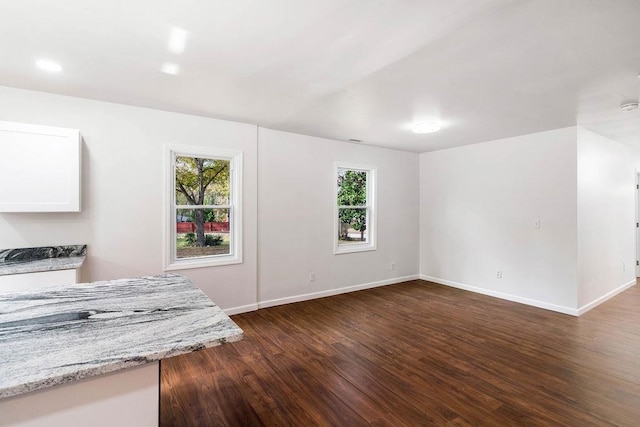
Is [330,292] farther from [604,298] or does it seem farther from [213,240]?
[604,298]

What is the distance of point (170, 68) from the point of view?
2.41 m

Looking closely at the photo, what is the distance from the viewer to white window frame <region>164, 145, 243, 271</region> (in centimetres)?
350

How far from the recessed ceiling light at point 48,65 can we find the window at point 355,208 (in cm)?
347

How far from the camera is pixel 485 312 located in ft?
13.3

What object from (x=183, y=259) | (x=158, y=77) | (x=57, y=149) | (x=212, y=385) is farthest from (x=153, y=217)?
(x=212, y=385)

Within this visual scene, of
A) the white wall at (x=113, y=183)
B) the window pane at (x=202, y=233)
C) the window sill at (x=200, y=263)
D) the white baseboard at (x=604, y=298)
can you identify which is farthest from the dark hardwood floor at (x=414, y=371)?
the white wall at (x=113, y=183)

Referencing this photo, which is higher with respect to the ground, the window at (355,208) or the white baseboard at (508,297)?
the window at (355,208)

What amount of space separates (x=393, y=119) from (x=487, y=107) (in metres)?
1.00

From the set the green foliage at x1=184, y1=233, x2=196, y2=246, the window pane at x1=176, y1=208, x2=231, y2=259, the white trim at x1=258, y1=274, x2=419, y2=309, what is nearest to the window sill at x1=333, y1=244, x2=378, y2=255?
the white trim at x1=258, y1=274, x2=419, y2=309

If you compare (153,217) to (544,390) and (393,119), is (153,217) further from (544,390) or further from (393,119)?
(544,390)

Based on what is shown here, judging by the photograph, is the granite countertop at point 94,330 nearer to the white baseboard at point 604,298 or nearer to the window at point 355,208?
the window at point 355,208

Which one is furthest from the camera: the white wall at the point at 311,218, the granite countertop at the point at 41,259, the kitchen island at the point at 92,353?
the white wall at the point at 311,218

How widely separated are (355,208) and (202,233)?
2548 millimetres

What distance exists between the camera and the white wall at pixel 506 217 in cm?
404
